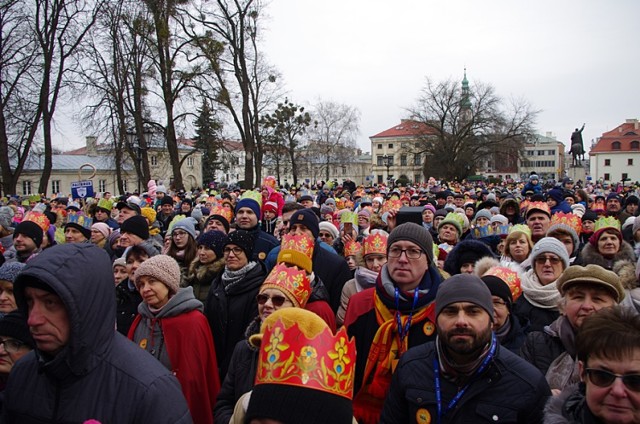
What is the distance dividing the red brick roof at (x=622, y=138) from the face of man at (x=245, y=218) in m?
96.0

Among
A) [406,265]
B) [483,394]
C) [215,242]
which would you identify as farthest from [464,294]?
[215,242]

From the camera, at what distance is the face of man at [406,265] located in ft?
11.0

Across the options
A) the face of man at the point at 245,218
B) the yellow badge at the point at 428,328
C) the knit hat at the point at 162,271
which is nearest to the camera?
the yellow badge at the point at 428,328

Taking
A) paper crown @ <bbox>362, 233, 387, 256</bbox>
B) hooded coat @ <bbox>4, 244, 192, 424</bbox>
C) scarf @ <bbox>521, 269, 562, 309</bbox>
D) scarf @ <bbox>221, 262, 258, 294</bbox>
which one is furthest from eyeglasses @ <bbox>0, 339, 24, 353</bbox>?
scarf @ <bbox>521, 269, 562, 309</bbox>

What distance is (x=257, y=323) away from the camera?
350cm

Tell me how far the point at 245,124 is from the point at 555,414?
24325 millimetres

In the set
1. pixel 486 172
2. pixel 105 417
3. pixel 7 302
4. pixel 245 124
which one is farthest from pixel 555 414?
pixel 486 172

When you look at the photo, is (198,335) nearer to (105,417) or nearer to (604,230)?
(105,417)

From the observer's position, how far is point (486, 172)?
339ft

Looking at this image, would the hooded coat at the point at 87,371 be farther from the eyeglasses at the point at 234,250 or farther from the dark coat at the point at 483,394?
the eyeglasses at the point at 234,250

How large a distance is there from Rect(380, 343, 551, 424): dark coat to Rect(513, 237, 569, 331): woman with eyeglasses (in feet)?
3.99

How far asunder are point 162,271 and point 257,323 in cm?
87

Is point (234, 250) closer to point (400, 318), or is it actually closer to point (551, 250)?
point (400, 318)

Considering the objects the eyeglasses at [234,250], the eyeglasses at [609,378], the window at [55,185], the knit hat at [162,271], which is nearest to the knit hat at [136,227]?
the eyeglasses at [234,250]
